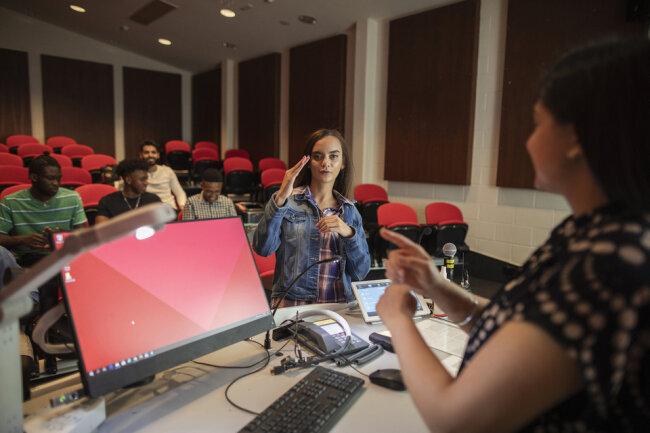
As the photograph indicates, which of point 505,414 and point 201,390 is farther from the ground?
point 505,414

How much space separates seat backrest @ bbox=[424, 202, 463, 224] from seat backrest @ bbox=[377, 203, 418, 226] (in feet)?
Answer: 1.19

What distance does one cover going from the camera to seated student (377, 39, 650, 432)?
0.52 metres

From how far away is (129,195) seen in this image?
3846mm

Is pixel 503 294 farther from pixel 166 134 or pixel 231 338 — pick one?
pixel 166 134

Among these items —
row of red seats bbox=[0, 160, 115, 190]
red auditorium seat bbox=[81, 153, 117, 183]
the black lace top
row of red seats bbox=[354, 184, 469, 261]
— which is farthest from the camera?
red auditorium seat bbox=[81, 153, 117, 183]

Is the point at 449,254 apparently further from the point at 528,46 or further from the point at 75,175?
the point at 75,175

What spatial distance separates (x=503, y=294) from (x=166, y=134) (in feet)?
35.8

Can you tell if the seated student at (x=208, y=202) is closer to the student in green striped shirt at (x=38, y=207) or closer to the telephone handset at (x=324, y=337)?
the student in green striped shirt at (x=38, y=207)

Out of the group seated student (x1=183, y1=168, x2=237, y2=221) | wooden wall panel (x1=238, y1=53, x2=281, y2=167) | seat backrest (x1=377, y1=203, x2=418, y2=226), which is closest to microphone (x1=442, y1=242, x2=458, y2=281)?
seat backrest (x1=377, y1=203, x2=418, y2=226)

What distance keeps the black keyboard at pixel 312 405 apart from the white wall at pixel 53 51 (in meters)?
10.4

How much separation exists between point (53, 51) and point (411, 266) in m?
11.0

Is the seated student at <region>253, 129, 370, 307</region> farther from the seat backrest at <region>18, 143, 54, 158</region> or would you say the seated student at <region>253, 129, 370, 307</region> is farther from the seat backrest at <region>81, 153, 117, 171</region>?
the seat backrest at <region>18, 143, 54, 158</region>

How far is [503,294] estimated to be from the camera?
715 millimetres

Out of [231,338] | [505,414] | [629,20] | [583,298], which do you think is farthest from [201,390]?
[629,20]
